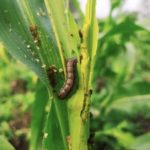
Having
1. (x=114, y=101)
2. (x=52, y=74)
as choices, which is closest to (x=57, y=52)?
(x=52, y=74)

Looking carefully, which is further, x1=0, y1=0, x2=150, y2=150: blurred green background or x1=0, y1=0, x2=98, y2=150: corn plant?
x1=0, y1=0, x2=150, y2=150: blurred green background

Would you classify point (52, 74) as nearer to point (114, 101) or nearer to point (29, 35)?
point (29, 35)

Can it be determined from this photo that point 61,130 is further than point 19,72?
No

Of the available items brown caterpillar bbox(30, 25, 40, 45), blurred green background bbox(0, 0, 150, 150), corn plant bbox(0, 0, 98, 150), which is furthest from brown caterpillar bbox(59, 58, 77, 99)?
blurred green background bbox(0, 0, 150, 150)

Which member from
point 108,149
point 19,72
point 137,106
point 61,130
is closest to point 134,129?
point 108,149

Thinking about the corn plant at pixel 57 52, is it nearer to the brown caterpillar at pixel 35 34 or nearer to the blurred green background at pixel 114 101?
the brown caterpillar at pixel 35 34

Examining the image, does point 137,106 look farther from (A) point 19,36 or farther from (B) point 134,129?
(A) point 19,36

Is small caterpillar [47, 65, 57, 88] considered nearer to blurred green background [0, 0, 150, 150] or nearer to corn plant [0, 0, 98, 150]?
corn plant [0, 0, 98, 150]

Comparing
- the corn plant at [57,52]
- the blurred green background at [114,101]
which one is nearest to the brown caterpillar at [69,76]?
the corn plant at [57,52]
